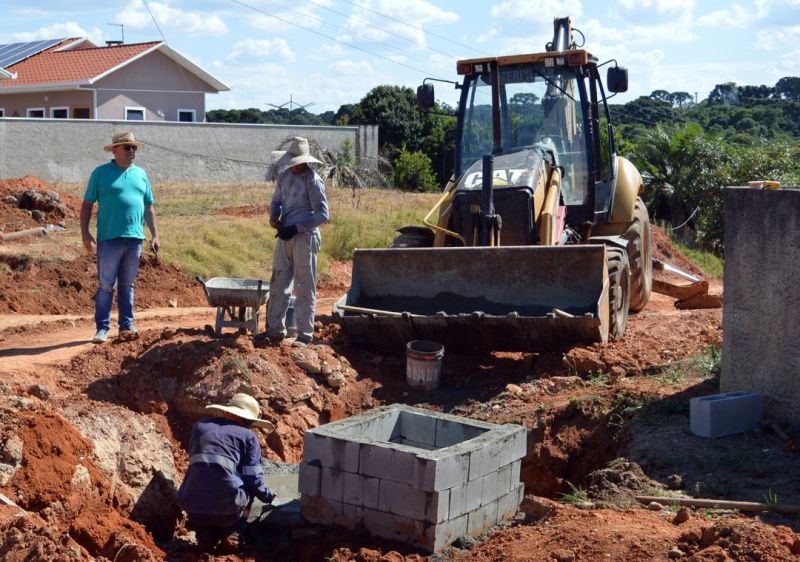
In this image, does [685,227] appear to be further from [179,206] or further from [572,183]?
[572,183]

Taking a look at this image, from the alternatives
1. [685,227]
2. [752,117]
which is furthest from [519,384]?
[752,117]

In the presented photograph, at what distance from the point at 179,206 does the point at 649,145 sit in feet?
39.2

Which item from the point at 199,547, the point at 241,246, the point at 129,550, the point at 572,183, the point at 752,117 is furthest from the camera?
the point at 752,117

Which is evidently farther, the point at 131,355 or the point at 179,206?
the point at 179,206

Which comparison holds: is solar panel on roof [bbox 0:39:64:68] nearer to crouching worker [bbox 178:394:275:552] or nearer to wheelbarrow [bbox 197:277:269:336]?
wheelbarrow [bbox 197:277:269:336]

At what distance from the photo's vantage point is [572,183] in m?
11.7

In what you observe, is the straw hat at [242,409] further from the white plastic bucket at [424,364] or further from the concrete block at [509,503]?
the white plastic bucket at [424,364]

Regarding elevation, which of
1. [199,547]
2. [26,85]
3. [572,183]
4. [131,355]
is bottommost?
[199,547]

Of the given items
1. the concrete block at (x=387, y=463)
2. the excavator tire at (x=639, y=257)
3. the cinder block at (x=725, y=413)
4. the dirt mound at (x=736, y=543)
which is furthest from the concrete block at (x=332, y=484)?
the excavator tire at (x=639, y=257)

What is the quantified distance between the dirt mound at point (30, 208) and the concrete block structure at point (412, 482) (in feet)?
36.4

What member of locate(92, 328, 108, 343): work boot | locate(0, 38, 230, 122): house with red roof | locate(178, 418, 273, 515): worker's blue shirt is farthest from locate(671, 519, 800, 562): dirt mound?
locate(0, 38, 230, 122): house with red roof

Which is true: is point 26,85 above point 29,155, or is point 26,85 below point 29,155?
above

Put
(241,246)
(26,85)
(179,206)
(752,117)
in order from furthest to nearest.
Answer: (752,117), (26,85), (179,206), (241,246)

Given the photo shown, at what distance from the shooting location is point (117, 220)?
957cm
